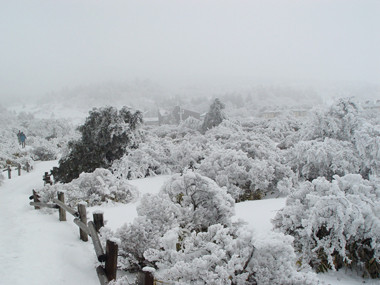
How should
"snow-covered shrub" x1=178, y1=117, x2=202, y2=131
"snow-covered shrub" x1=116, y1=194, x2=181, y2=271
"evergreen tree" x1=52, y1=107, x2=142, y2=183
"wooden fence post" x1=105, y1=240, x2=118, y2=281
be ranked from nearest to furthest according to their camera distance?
"wooden fence post" x1=105, y1=240, x2=118, y2=281
"snow-covered shrub" x1=116, y1=194, x2=181, y2=271
"evergreen tree" x1=52, y1=107, x2=142, y2=183
"snow-covered shrub" x1=178, y1=117, x2=202, y2=131

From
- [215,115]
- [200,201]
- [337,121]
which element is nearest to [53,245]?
[200,201]

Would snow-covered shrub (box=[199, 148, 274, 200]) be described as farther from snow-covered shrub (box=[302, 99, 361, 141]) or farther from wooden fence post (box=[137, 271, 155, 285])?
wooden fence post (box=[137, 271, 155, 285])

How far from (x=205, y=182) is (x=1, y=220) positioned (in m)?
5.75

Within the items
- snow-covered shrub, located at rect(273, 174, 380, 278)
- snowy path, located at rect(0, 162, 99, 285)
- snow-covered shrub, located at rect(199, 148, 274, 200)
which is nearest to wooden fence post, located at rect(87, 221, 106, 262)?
snowy path, located at rect(0, 162, 99, 285)

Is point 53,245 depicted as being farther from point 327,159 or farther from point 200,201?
point 327,159

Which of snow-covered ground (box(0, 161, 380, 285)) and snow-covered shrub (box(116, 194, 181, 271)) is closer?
snow-covered ground (box(0, 161, 380, 285))

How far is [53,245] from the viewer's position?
5887 millimetres

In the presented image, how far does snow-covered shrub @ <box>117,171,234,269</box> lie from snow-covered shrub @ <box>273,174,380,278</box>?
50.7 inches

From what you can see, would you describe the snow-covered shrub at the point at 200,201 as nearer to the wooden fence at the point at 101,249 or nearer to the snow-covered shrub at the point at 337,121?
the wooden fence at the point at 101,249

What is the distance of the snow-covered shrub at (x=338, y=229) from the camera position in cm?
484

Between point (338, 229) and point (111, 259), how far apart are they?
3702 mm

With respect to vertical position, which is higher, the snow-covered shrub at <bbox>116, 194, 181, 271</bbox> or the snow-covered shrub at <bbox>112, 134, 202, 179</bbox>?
the snow-covered shrub at <bbox>116, 194, 181, 271</bbox>

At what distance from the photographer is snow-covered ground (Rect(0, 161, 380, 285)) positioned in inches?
184

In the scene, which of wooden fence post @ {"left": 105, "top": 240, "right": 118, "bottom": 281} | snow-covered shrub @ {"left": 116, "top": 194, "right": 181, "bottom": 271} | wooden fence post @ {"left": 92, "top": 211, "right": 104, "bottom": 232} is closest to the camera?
wooden fence post @ {"left": 105, "top": 240, "right": 118, "bottom": 281}
